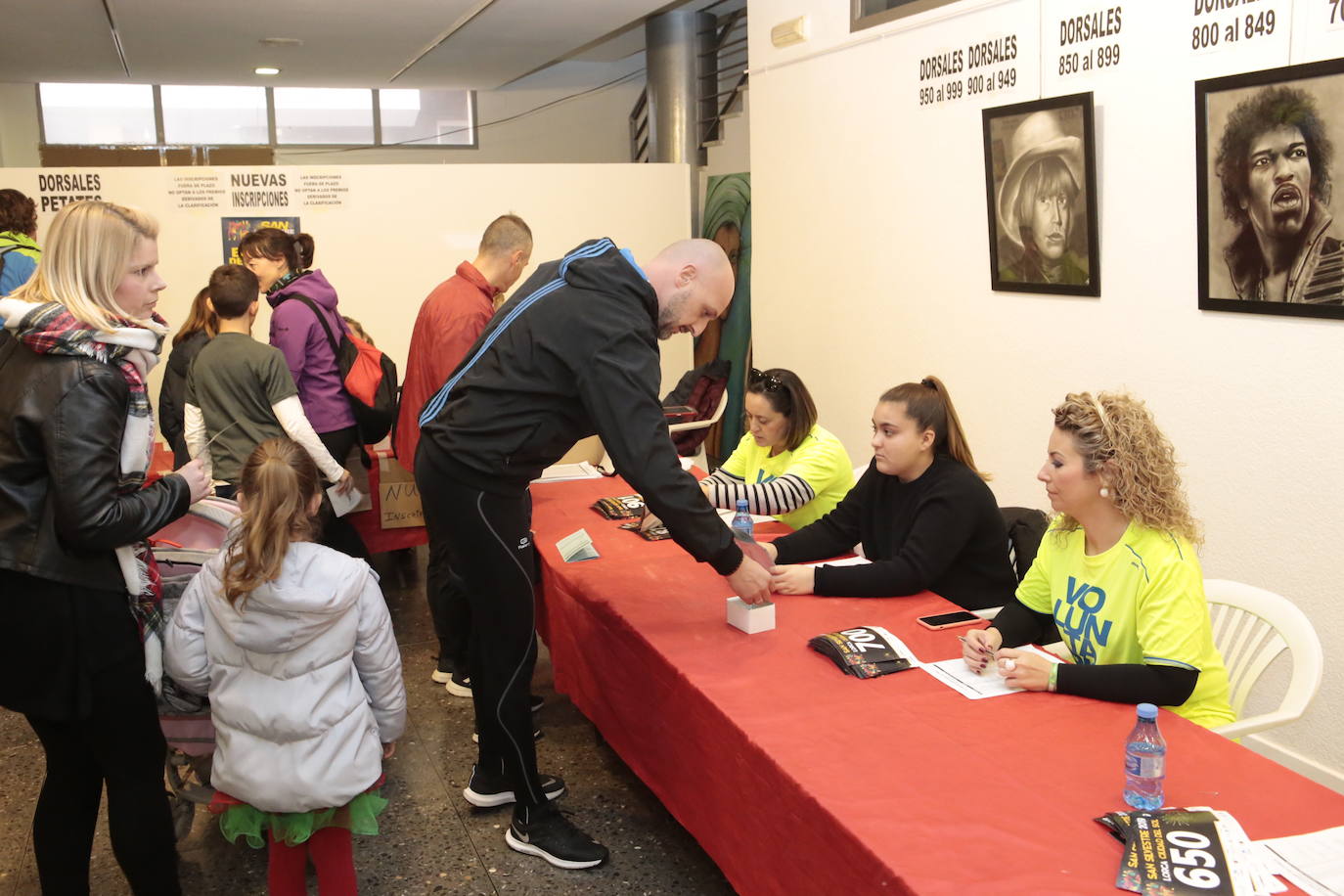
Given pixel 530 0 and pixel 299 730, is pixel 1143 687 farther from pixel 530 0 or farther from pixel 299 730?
pixel 530 0

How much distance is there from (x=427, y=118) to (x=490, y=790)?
1035 centimetres

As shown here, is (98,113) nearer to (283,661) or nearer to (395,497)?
(395,497)

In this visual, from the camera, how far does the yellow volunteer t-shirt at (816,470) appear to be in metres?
3.47

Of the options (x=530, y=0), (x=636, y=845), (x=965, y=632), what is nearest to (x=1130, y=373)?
(x=965, y=632)

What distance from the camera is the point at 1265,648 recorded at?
7.96 ft

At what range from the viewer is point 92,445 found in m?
1.95

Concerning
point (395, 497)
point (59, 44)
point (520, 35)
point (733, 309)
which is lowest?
point (395, 497)

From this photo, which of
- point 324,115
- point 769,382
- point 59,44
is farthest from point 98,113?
point 769,382

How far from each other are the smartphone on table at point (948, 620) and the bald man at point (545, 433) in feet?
1.24

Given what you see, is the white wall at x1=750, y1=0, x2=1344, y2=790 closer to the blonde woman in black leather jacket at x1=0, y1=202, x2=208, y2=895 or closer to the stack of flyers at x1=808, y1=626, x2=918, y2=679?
the stack of flyers at x1=808, y1=626, x2=918, y2=679

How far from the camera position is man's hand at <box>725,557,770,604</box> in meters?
2.35

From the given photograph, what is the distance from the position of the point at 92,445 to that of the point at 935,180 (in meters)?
3.39

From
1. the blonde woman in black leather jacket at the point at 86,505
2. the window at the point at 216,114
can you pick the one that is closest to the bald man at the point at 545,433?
the blonde woman in black leather jacket at the point at 86,505

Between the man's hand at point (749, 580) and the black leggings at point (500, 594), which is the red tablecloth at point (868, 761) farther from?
the black leggings at point (500, 594)
